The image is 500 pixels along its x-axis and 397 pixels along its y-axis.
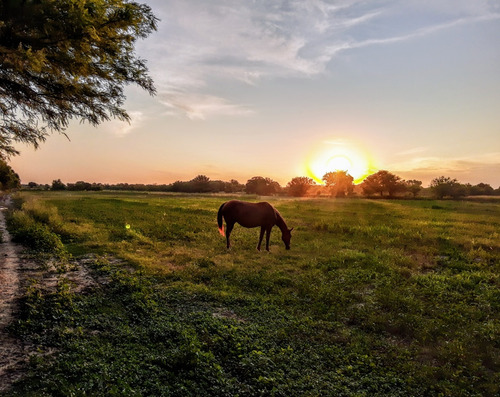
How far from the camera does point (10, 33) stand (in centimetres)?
863

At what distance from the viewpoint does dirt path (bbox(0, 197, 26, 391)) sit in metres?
5.91

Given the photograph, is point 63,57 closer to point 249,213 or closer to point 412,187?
point 249,213

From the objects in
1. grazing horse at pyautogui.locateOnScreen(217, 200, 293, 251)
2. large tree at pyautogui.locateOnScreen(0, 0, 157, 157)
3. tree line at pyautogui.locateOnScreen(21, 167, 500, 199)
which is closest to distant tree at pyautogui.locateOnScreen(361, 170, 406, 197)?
tree line at pyautogui.locateOnScreen(21, 167, 500, 199)

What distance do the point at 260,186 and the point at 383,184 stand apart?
4603cm

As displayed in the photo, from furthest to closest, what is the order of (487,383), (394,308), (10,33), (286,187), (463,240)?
(286,187) → (463,240) → (394,308) → (10,33) → (487,383)

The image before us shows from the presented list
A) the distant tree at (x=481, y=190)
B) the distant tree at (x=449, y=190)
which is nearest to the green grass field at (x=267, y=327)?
the distant tree at (x=449, y=190)

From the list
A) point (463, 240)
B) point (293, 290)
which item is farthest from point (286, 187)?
point (293, 290)

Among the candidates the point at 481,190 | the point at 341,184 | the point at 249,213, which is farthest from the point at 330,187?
the point at 249,213

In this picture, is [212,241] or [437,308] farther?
[212,241]

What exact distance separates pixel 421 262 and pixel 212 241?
12994 millimetres

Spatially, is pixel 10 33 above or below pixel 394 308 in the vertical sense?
above

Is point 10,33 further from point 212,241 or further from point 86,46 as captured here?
point 212,241

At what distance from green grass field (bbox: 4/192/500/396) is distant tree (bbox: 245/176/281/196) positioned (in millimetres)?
100262

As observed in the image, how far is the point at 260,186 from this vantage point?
116750mm
